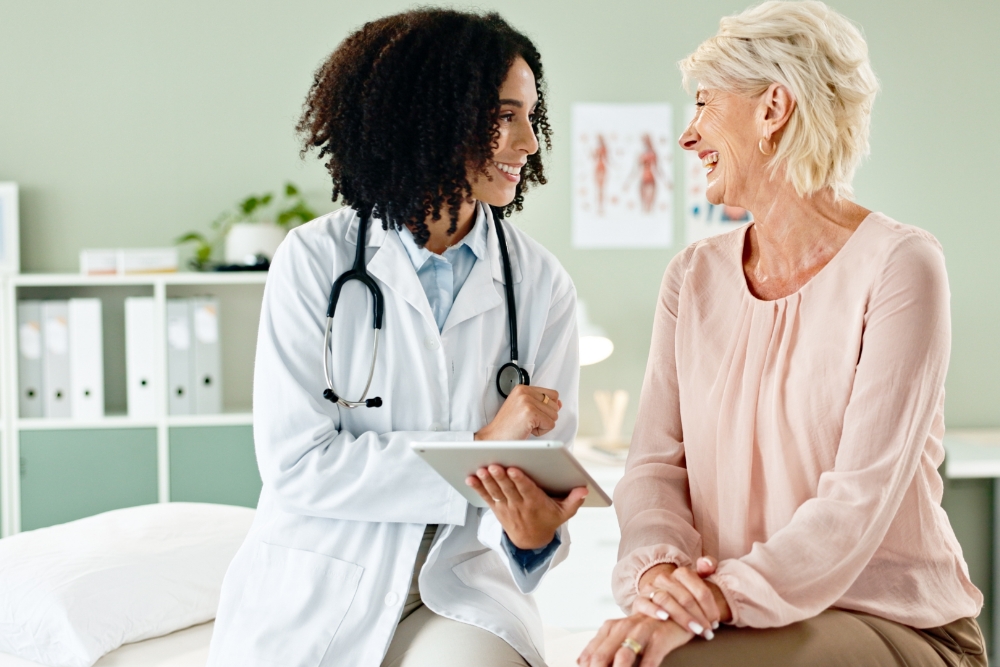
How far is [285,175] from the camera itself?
3.03 m

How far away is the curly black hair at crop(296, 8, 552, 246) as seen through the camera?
141 cm

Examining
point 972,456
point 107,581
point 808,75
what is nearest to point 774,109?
point 808,75

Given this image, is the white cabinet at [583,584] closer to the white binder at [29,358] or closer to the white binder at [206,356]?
the white binder at [206,356]

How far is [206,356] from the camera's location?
9.05 feet

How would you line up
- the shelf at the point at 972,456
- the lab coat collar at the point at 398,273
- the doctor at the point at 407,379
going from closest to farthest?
the doctor at the point at 407,379 < the lab coat collar at the point at 398,273 < the shelf at the point at 972,456

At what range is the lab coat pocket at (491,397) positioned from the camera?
1.42m

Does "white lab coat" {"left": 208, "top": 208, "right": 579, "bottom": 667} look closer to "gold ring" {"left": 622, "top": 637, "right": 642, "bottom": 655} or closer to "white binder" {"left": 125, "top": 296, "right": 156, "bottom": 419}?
"gold ring" {"left": 622, "top": 637, "right": 642, "bottom": 655}

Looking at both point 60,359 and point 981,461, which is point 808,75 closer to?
point 981,461

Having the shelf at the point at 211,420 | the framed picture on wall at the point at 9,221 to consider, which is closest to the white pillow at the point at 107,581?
the shelf at the point at 211,420

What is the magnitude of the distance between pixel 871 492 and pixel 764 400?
193 mm

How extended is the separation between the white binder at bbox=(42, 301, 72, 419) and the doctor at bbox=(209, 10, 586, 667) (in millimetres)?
1598

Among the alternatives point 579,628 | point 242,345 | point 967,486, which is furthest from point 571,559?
point 967,486

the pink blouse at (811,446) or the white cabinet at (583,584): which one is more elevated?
the pink blouse at (811,446)

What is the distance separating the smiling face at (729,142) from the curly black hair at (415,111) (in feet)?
1.05
